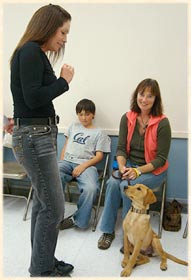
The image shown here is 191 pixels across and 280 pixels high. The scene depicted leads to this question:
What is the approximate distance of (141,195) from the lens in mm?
1760

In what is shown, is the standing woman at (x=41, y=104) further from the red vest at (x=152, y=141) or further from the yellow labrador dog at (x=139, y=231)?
the red vest at (x=152, y=141)

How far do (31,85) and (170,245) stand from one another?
1.46 m

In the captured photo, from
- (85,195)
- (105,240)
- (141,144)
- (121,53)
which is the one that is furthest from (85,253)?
(121,53)

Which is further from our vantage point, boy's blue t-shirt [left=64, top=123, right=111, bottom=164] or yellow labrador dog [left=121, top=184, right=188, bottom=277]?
boy's blue t-shirt [left=64, top=123, right=111, bottom=164]

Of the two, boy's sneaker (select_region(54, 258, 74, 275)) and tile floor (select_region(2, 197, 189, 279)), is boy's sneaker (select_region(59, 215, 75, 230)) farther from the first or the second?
boy's sneaker (select_region(54, 258, 74, 275))

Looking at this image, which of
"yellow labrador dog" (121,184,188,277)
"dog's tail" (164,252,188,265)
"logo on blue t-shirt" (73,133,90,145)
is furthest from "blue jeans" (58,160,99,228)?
"dog's tail" (164,252,188,265)

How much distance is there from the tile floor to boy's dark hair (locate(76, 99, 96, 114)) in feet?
3.21

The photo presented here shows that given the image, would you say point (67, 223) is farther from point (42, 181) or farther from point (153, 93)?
point (153, 93)

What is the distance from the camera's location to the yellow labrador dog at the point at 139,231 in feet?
5.65

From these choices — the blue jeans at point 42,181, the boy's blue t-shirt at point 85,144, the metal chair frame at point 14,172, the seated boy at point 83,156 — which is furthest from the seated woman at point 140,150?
the metal chair frame at point 14,172

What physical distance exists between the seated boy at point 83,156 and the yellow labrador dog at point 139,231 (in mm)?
470

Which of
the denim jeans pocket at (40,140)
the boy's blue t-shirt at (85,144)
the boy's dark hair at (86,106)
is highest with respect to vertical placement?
the boy's dark hair at (86,106)

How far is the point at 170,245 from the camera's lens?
6.59ft

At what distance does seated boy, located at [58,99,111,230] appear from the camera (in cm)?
220
